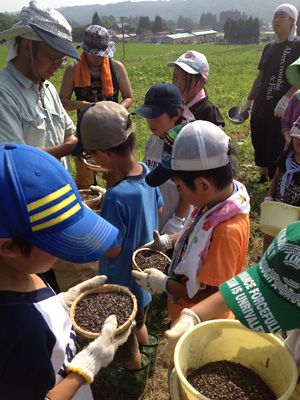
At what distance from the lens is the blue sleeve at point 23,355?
4.06 ft

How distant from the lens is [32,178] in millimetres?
1199

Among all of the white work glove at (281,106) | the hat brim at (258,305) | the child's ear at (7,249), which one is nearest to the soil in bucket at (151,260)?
the hat brim at (258,305)

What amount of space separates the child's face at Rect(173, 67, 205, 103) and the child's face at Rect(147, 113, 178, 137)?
0.61 m

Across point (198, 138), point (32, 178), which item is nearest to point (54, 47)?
point (198, 138)

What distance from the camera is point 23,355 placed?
125cm

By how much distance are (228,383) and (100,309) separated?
88cm

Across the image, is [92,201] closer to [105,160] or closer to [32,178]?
[105,160]

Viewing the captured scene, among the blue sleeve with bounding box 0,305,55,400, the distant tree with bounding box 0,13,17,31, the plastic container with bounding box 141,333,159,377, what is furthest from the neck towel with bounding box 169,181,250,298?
the distant tree with bounding box 0,13,17,31

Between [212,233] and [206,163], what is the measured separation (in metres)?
0.36

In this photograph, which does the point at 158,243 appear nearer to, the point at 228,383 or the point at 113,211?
the point at 113,211

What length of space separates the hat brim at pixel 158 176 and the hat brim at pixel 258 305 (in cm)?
102

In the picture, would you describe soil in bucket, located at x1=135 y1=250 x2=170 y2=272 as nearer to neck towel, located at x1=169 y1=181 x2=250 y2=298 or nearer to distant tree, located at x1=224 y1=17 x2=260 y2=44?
neck towel, located at x1=169 y1=181 x2=250 y2=298

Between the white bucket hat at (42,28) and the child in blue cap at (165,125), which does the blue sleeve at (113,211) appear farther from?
the white bucket hat at (42,28)

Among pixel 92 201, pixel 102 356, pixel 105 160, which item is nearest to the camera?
pixel 102 356
